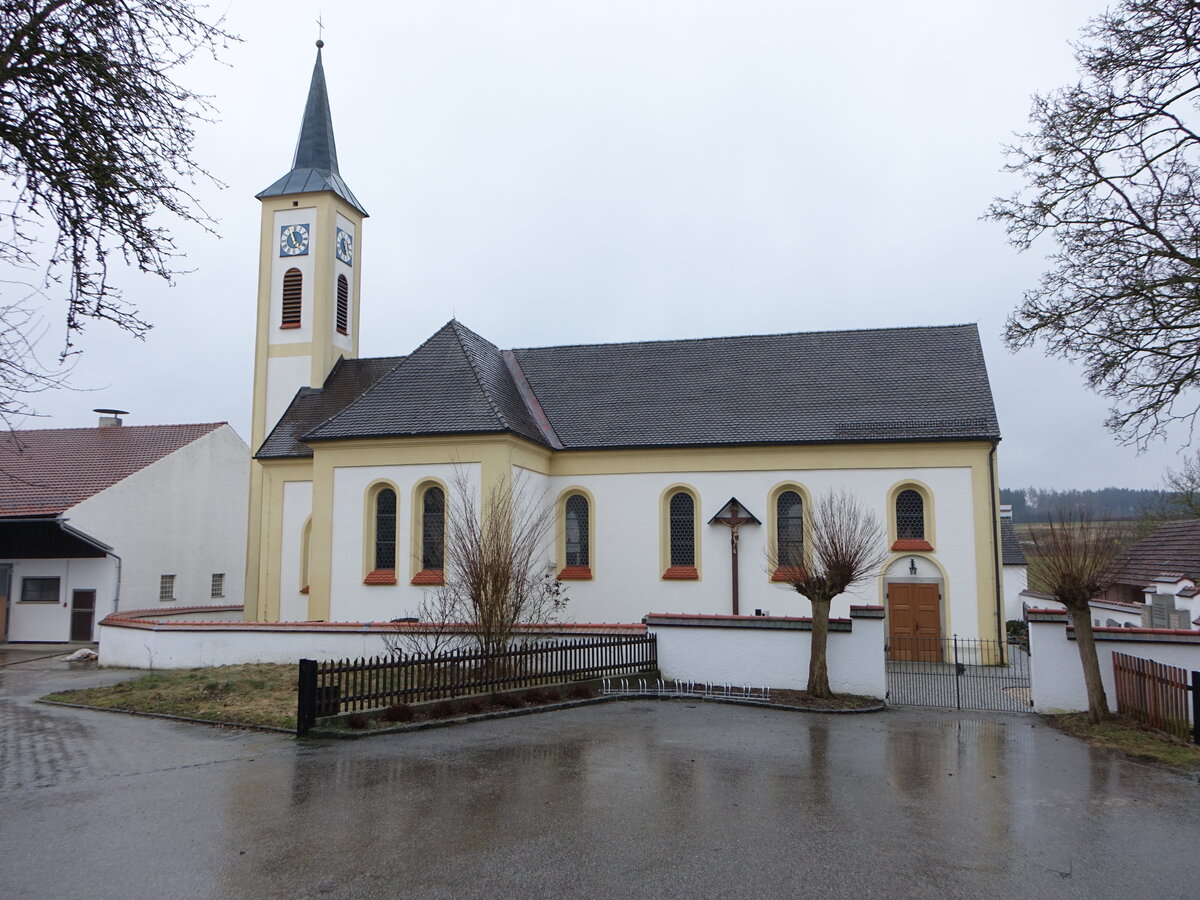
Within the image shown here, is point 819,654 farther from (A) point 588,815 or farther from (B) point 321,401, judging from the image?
(B) point 321,401

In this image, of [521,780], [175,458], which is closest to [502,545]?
[521,780]

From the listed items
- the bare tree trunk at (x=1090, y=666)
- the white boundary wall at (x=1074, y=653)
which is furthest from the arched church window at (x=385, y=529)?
the bare tree trunk at (x=1090, y=666)

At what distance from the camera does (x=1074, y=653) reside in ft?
49.6

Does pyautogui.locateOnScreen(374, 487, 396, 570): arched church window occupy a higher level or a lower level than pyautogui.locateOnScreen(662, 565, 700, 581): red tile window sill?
higher

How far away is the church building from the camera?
22.5 metres

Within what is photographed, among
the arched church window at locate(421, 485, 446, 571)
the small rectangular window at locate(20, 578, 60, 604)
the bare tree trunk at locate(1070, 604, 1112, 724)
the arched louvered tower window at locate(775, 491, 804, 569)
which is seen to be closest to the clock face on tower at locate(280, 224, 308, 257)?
the arched church window at locate(421, 485, 446, 571)

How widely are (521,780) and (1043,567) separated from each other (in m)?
9.67

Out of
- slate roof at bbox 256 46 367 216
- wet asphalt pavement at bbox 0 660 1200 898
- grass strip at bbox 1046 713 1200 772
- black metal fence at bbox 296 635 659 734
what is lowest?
grass strip at bbox 1046 713 1200 772

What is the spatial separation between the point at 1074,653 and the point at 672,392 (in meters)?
13.9

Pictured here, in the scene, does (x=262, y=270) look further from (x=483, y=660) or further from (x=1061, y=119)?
(x=1061, y=119)

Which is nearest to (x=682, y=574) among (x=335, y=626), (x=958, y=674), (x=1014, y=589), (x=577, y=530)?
(x=577, y=530)

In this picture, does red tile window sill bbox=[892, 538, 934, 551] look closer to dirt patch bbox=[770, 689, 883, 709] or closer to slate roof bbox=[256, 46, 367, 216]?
dirt patch bbox=[770, 689, 883, 709]

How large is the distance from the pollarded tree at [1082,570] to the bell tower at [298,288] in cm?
2147

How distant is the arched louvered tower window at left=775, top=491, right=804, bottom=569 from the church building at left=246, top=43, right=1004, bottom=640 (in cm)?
4
